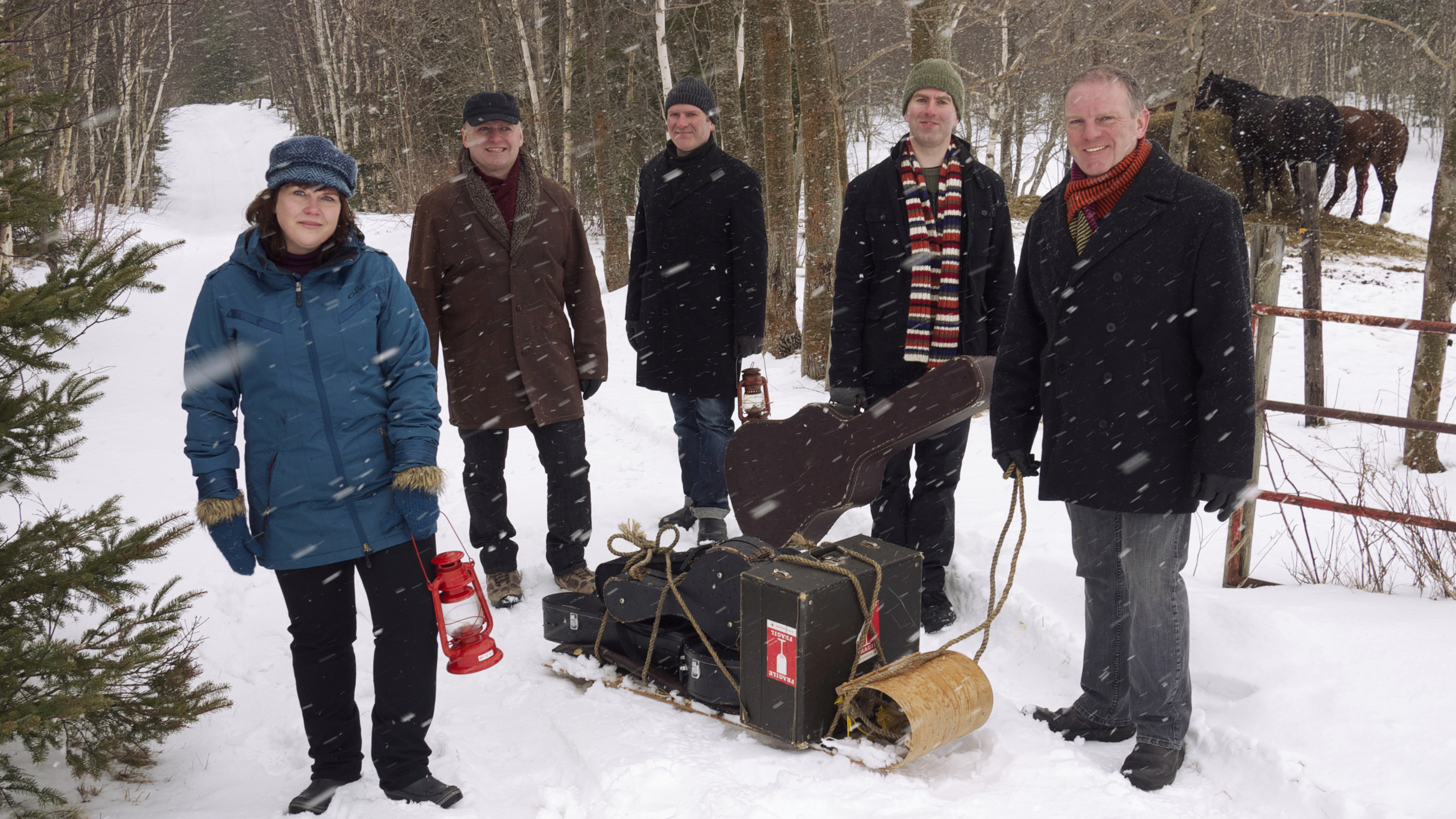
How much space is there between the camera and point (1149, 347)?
2777 mm

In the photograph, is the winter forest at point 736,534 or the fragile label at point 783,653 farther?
the fragile label at point 783,653

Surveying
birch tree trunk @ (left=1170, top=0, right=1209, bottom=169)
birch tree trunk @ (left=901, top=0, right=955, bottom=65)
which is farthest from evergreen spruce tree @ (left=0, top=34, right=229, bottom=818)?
birch tree trunk @ (left=1170, top=0, right=1209, bottom=169)

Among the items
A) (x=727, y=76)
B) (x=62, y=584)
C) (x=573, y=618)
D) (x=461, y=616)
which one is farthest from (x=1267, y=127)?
(x=62, y=584)

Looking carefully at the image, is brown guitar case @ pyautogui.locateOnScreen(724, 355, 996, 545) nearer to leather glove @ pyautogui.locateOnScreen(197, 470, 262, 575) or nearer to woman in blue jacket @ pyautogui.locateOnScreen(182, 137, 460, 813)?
Answer: woman in blue jacket @ pyautogui.locateOnScreen(182, 137, 460, 813)

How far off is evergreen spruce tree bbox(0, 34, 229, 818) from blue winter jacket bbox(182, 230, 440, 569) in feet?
1.18

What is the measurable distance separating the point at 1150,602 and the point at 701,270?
2.63 m

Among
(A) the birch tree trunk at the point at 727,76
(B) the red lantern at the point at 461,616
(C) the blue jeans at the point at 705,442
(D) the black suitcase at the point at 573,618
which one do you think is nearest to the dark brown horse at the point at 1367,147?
(A) the birch tree trunk at the point at 727,76

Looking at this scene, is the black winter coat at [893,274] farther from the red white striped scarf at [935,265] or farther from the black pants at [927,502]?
the black pants at [927,502]

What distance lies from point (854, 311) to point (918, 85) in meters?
0.92

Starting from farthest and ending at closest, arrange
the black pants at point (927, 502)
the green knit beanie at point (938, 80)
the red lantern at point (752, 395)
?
the red lantern at point (752, 395) < the black pants at point (927, 502) < the green knit beanie at point (938, 80)

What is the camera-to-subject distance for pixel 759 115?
9.33 m

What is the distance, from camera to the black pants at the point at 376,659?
2785 millimetres

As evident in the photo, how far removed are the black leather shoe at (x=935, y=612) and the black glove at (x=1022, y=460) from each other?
0.95 metres

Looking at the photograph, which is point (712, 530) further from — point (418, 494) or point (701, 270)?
point (418, 494)
